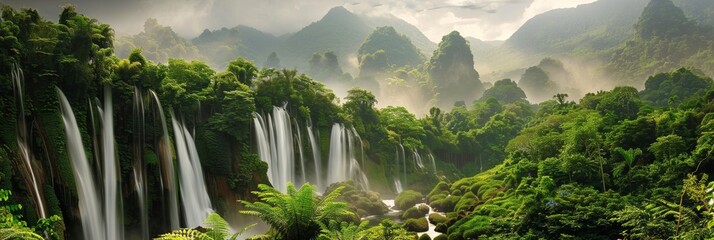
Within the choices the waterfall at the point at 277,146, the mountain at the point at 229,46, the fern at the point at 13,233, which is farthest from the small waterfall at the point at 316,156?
the mountain at the point at 229,46

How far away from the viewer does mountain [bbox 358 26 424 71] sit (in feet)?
522

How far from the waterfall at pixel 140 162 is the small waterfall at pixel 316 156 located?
61.2 ft

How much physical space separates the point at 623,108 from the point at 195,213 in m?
36.9

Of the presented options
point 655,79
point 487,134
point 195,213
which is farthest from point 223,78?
point 655,79

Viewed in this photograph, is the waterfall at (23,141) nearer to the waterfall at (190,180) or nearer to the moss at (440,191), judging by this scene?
the waterfall at (190,180)

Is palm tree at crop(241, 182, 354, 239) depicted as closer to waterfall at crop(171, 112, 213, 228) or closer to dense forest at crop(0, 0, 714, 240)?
dense forest at crop(0, 0, 714, 240)

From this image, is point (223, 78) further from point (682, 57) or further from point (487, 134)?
point (682, 57)

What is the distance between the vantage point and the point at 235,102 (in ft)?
92.9

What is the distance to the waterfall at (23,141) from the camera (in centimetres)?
1478

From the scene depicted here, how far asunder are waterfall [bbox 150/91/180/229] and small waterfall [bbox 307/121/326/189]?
17.4 m

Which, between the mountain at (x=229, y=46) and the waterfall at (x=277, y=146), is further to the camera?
the mountain at (x=229, y=46)

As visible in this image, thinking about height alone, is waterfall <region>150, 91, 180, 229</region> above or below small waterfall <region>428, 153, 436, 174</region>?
above

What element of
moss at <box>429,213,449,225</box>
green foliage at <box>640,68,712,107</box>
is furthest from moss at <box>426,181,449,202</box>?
green foliage at <box>640,68,712,107</box>

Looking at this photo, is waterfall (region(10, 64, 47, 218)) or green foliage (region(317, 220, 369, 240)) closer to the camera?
green foliage (region(317, 220, 369, 240))
